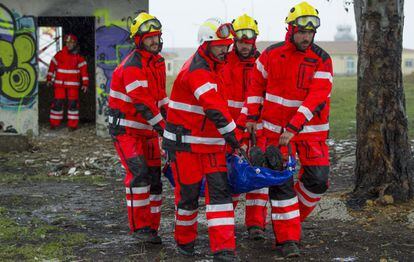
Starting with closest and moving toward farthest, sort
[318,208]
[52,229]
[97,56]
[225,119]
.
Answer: [225,119] < [52,229] < [318,208] < [97,56]

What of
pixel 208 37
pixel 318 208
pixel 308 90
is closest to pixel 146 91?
pixel 208 37

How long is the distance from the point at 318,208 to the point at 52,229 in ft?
9.72

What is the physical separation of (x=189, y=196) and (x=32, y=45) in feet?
31.6

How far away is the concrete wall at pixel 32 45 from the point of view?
47.4 ft

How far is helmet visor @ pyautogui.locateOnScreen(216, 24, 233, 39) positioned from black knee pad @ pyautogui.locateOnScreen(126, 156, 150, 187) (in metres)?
1.47

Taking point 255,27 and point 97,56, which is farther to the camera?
point 97,56

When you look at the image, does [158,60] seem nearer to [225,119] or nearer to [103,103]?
[225,119]

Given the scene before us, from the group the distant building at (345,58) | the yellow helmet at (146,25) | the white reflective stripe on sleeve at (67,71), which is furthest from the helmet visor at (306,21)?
the distant building at (345,58)

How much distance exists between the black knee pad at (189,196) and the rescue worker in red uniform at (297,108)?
72cm

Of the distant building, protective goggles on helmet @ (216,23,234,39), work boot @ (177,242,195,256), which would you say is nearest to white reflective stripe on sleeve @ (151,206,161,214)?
work boot @ (177,242,195,256)

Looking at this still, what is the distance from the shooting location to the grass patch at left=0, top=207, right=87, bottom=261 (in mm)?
6207

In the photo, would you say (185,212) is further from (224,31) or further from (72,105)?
(72,105)

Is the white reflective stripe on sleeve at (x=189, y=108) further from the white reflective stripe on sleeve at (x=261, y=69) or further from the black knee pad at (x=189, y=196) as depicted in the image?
the white reflective stripe on sleeve at (x=261, y=69)

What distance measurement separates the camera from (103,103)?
14.8 m
